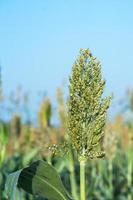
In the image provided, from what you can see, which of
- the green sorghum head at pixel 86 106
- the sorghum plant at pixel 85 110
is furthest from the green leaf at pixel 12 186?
the green sorghum head at pixel 86 106

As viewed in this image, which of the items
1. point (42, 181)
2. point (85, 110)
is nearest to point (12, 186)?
point (42, 181)

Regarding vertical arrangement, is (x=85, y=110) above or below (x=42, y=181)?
above

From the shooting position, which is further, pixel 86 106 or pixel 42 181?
Answer: pixel 42 181

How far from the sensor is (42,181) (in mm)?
1901

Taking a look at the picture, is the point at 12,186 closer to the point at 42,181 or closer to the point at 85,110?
the point at 42,181

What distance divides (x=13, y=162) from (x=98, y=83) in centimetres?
502

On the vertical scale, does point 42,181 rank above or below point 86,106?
below

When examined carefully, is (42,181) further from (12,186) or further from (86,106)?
(86,106)

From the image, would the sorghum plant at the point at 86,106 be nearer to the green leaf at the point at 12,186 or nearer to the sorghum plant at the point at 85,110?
the sorghum plant at the point at 85,110

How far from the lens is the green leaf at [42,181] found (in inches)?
73.6

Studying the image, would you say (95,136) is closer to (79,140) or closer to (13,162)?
(79,140)

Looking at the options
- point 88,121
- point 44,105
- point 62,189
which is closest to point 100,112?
point 88,121

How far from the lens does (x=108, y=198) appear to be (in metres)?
6.51

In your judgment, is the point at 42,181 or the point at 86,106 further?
the point at 42,181
